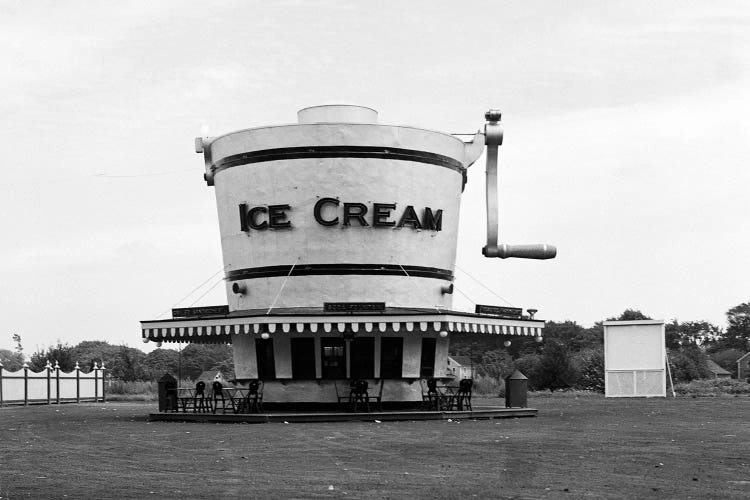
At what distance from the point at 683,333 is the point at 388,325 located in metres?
136

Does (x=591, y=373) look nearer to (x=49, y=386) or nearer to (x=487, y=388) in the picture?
(x=487, y=388)

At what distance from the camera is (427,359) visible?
126 feet

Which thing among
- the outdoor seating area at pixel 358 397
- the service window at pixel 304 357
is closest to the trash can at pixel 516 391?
the outdoor seating area at pixel 358 397

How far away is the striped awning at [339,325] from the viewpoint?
34.8 metres

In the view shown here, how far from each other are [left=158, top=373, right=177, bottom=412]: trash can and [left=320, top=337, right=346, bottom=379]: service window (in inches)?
198

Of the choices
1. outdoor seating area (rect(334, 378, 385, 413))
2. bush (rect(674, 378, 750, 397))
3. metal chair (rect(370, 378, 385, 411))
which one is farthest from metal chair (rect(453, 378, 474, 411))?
bush (rect(674, 378, 750, 397))

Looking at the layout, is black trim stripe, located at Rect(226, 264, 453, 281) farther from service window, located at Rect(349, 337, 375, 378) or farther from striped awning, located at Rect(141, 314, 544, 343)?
service window, located at Rect(349, 337, 375, 378)

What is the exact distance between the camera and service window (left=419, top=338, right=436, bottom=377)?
38.3 metres

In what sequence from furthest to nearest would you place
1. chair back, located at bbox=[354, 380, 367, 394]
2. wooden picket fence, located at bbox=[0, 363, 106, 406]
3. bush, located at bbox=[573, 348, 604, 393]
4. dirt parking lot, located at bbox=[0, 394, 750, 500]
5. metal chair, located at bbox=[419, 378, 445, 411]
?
bush, located at bbox=[573, 348, 604, 393] < wooden picket fence, located at bbox=[0, 363, 106, 406] < metal chair, located at bbox=[419, 378, 445, 411] < chair back, located at bbox=[354, 380, 367, 394] < dirt parking lot, located at bbox=[0, 394, 750, 500]

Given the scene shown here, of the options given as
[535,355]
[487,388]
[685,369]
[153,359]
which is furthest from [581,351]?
[153,359]

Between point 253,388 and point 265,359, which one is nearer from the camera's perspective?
point 253,388

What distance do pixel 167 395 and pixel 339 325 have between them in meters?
6.73

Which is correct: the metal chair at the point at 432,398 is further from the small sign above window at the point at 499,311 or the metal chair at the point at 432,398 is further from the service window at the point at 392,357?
the small sign above window at the point at 499,311

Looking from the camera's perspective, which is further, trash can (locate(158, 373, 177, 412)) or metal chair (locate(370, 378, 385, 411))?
trash can (locate(158, 373, 177, 412))
